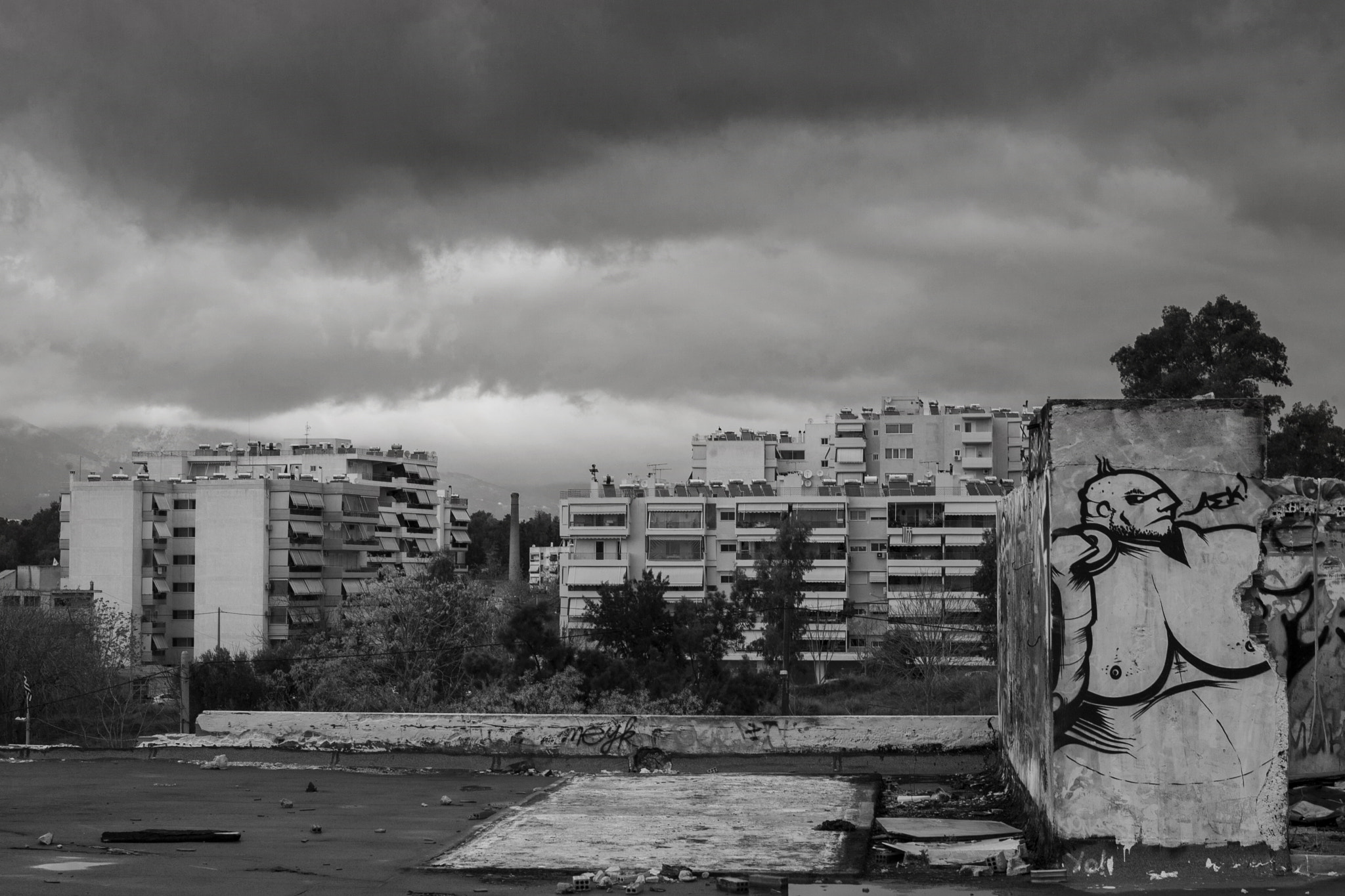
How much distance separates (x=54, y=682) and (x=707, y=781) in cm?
4870

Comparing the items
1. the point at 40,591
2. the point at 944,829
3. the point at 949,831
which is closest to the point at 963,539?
the point at 40,591

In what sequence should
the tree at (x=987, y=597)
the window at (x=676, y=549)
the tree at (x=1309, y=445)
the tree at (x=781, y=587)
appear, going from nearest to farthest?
the tree at (x=1309, y=445), the tree at (x=987, y=597), the tree at (x=781, y=587), the window at (x=676, y=549)

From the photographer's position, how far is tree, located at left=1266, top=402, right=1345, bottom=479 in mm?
41562

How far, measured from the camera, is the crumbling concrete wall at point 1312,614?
1055 centimetres

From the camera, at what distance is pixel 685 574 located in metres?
99.6

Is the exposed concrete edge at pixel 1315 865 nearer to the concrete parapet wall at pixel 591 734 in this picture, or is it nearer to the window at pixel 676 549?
the concrete parapet wall at pixel 591 734

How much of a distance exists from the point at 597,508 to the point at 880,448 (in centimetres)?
3390

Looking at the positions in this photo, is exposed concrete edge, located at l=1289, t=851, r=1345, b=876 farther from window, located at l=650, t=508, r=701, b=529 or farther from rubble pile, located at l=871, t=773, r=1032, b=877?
window, located at l=650, t=508, r=701, b=529

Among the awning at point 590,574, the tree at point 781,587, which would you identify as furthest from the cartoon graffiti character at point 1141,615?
the awning at point 590,574

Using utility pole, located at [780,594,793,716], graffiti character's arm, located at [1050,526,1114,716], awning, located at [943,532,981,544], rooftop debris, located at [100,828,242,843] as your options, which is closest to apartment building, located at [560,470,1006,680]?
awning, located at [943,532,981,544]

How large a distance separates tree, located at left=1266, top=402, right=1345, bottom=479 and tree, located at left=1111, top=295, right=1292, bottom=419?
2.48 m

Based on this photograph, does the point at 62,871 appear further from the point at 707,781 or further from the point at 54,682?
the point at 54,682

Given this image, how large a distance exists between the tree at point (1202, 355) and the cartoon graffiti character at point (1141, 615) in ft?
123

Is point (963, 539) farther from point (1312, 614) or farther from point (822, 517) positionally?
point (1312, 614)
